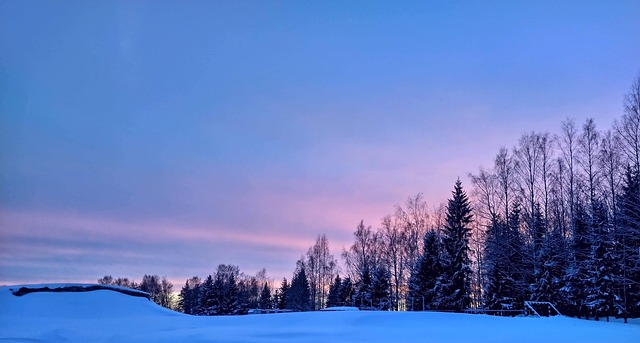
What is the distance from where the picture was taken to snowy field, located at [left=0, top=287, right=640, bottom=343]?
8102 millimetres

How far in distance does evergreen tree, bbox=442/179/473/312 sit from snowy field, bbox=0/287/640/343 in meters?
20.3

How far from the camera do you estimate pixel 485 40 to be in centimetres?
1344

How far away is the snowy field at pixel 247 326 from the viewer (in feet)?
26.6

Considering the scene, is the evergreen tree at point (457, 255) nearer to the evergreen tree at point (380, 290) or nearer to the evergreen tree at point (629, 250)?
the evergreen tree at point (380, 290)

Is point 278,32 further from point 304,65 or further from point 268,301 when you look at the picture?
point 268,301

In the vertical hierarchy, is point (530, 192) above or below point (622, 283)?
above

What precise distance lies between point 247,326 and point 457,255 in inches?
961

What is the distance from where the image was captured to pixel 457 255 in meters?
31.8

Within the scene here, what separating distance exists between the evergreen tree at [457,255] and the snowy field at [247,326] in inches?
800

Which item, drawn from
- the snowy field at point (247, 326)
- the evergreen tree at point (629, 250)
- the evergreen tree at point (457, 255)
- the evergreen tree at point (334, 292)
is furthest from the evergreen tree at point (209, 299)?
the snowy field at point (247, 326)

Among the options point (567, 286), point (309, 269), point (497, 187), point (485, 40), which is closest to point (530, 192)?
point (497, 187)

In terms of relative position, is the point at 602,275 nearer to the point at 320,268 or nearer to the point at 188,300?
the point at 320,268

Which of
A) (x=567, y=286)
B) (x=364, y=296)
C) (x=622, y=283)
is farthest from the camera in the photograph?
(x=364, y=296)

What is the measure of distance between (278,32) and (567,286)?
23867mm
